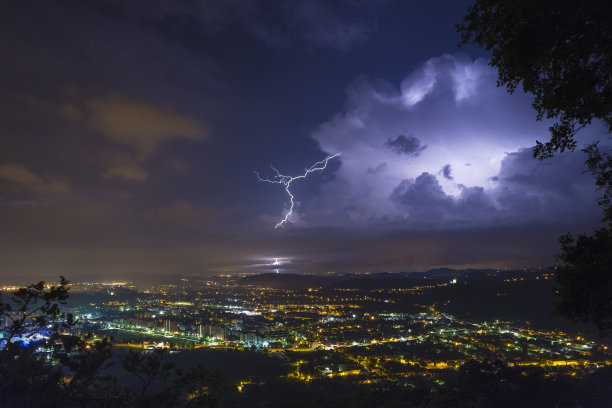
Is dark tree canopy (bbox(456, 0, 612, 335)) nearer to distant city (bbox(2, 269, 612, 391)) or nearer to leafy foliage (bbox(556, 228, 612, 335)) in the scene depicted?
leafy foliage (bbox(556, 228, 612, 335))

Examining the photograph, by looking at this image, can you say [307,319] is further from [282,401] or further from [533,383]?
[533,383]

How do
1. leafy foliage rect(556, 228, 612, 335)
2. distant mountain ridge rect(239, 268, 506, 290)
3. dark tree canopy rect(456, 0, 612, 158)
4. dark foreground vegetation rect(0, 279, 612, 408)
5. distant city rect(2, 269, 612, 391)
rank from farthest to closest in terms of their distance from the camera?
1. distant mountain ridge rect(239, 268, 506, 290)
2. distant city rect(2, 269, 612, 391)
3. dark foreground vegetation rect(0, 279, 612, 408)
4. leafy foliage rect(556, 228, 612, 335)
5. dark tree canopy rect(456, 0, 612, 158)

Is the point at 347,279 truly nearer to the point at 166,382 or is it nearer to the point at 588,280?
the point at 166,382

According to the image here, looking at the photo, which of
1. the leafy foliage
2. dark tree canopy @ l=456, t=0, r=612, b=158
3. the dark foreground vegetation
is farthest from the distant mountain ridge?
dark tree canopy @ l=456, t=0, r=612, b=158

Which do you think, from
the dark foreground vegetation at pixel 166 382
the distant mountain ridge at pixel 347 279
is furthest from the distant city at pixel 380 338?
the distant mountain ridge at pixel 347 279

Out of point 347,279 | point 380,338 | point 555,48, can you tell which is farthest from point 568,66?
point 347,279

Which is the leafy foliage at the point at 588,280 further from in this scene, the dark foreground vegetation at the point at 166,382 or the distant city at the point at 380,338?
the distant city at the point at 380,338

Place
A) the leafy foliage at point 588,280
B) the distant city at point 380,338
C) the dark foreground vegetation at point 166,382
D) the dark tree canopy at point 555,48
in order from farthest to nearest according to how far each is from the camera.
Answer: the distant city at point 380,338 → the dark foreground vegetation at point 166,382 → the leafy foliage at point 588,280 → the dark tree canopy at point 555,48

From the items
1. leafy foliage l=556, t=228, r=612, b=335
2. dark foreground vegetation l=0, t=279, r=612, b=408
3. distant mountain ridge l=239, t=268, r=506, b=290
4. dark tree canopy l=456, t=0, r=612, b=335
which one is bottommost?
distant mountain ridge l=239, t=268, r=506, b=290

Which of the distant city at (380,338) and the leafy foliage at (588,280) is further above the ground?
the leafy foliage at (588,280)

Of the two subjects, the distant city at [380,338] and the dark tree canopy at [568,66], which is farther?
the distant city at [380,338]
